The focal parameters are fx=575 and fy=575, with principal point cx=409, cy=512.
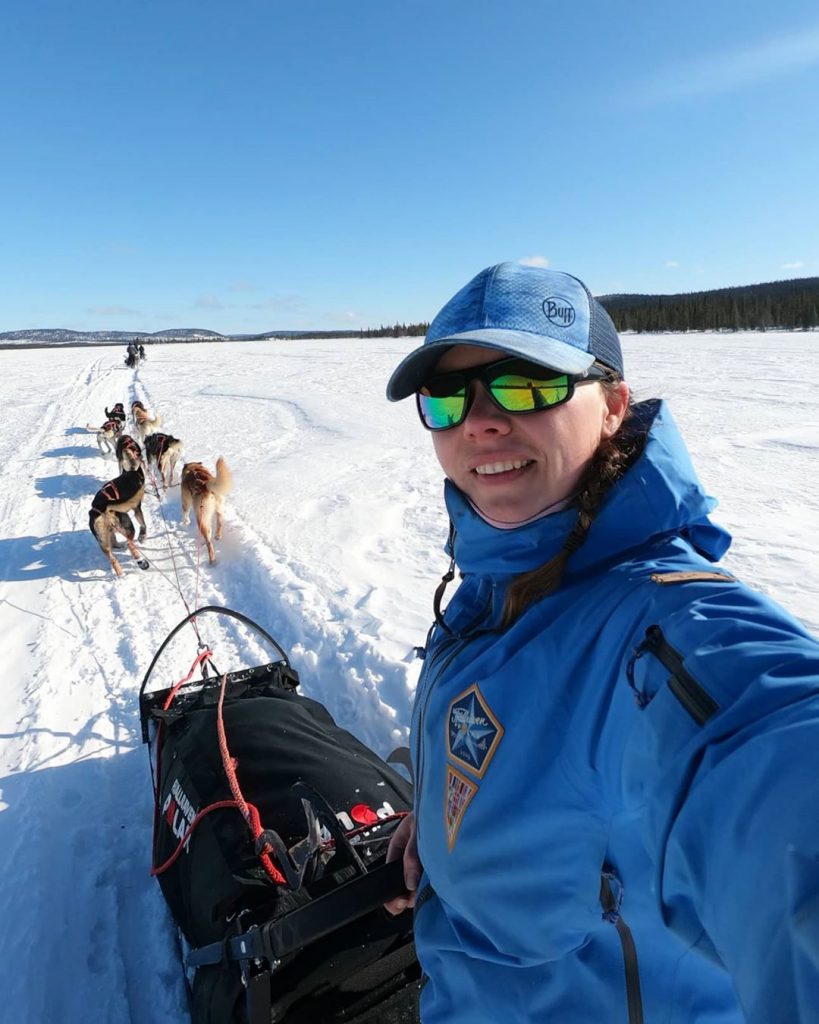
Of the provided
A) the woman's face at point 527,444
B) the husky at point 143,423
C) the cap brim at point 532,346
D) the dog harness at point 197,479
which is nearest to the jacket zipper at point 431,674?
the woman's face at point 527,444

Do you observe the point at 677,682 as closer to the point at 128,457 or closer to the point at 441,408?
the point at 441,408

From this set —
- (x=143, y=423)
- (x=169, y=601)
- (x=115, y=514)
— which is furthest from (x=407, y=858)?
(x=143, y=423)

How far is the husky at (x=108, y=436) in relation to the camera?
9625 millimetres

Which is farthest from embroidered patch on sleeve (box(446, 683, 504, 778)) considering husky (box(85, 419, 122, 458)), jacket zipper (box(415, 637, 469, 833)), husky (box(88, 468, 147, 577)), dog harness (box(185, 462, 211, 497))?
husky (box(85, 419, 122, 458))

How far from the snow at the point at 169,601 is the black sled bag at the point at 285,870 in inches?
20.2

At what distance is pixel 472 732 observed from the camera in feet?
2.98

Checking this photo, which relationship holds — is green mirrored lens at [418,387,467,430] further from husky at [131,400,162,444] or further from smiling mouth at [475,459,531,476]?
husky at [131,400,162,444]

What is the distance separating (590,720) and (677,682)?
15 cm

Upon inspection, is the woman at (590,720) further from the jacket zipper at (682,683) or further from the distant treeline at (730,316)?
the distant treeline at (730,316)

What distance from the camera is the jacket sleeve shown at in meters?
0.50

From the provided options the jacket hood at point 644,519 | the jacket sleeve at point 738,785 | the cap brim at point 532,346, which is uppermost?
the cap brim at point 532,346

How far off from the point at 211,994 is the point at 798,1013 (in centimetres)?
146

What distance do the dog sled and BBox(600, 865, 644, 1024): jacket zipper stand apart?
600 mm

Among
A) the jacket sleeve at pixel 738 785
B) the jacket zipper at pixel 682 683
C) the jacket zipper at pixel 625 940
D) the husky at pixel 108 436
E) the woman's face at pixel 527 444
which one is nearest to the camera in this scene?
the jacket sleeve at pixel 738 785
